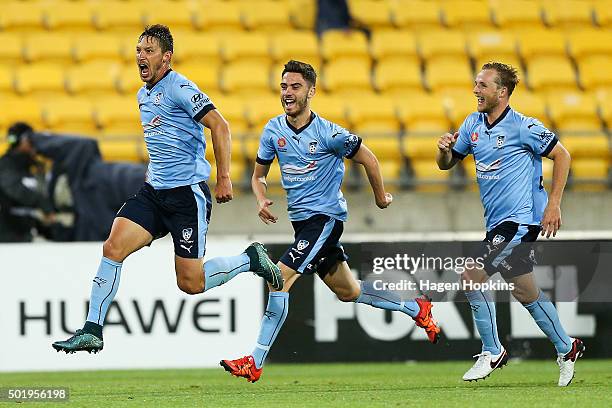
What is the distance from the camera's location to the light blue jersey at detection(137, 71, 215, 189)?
790 cm

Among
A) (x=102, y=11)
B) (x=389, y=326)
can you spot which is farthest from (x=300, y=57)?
(x=389, y=326)

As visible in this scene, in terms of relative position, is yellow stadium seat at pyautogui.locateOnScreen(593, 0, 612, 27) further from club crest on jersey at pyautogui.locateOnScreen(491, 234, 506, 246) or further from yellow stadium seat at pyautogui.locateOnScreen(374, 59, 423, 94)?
club crest on jersey at pyautogui.locateOnScreen(491, 234, 506, 246)

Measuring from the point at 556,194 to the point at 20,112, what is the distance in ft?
29.4

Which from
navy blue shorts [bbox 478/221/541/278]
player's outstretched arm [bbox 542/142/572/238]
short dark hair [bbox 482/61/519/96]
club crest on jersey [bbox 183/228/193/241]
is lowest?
navy blue shorts [bbox 478/221/541/278]

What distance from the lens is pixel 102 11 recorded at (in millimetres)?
17031

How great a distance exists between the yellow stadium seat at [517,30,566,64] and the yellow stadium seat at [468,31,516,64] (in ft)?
0.48

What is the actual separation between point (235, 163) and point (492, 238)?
628cm

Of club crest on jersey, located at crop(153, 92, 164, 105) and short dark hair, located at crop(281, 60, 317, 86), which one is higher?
short dark hair, located at crop(281, 60, 317, 86)

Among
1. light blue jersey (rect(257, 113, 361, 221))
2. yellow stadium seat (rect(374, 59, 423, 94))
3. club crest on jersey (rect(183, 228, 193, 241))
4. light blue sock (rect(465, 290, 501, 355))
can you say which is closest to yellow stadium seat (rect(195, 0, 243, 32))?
yellow stadium seat (rect(374, 59, 423, 94))

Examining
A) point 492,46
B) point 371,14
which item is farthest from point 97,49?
point 492,46

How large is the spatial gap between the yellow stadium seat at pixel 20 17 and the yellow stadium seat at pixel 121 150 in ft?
10.7

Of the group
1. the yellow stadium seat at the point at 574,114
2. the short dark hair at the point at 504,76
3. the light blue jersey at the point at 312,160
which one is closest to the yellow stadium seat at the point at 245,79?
the yellow stadium seat at the point at 574,114

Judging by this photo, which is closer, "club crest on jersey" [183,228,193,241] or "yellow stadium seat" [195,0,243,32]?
"club crest on jersey" [183,228,193,241]

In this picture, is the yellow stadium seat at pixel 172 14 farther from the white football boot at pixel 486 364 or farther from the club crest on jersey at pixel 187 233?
the white football boot at pixel 486 364
